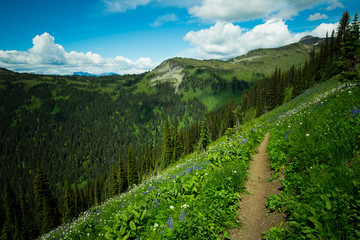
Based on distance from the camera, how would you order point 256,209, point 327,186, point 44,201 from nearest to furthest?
point 327,186 < point 256,209 < point 44,201

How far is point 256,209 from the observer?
4.91 metres

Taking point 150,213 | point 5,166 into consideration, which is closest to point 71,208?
point 150,213

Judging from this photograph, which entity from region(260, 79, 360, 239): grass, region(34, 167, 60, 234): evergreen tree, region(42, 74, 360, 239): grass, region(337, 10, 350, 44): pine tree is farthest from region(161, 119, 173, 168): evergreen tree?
region(337, 10, 350, 44): pine tree

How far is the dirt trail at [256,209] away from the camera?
4.12 m

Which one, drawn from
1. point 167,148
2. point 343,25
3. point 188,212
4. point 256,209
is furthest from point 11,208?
point 343,25

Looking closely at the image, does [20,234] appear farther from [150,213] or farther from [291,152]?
[291,152]

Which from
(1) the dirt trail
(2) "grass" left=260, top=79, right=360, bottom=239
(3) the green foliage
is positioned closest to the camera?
(2) "grass" left=260, top=79, right=360, bottom=239

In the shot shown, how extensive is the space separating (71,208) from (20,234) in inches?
761

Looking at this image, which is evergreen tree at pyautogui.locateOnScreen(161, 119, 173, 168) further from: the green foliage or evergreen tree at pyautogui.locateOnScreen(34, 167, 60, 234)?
the green foliage

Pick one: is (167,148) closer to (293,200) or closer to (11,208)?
(293,200)

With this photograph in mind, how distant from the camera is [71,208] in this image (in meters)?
58.7

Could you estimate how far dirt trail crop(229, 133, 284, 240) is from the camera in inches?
162

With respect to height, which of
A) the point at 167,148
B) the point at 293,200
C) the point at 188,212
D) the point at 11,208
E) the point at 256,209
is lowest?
the point at 11,208

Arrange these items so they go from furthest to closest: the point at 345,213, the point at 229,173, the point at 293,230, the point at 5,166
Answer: the point at 5,166, the point at 229,173, the point at 293,230, the point at 345,213
